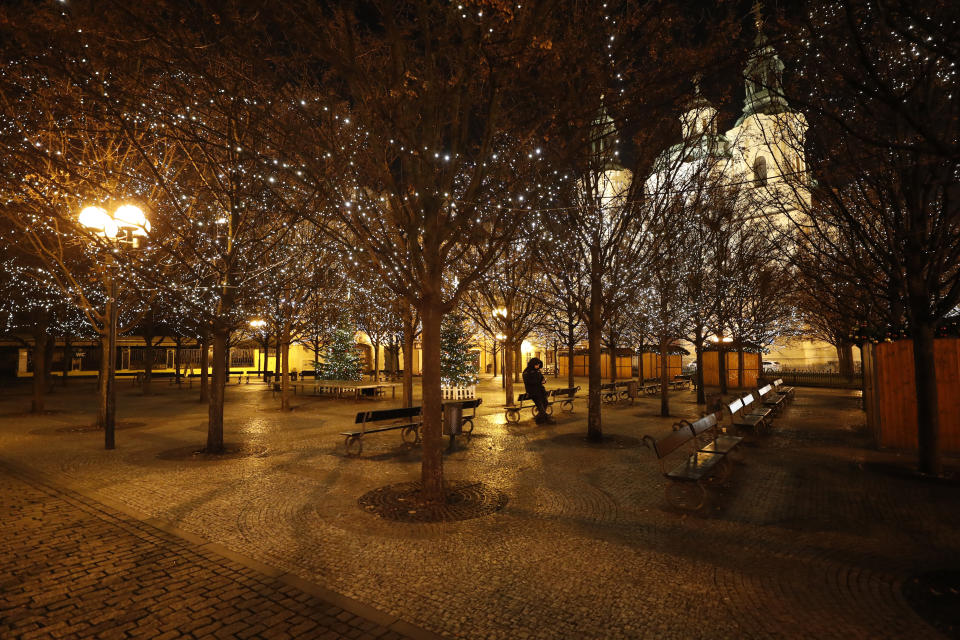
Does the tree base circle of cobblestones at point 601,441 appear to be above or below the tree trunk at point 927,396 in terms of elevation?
below

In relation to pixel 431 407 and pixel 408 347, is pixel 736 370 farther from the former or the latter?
pixel 431 407

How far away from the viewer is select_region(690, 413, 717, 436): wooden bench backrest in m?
6.93

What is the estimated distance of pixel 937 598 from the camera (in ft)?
12.5

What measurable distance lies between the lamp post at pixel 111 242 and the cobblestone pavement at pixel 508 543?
961mm

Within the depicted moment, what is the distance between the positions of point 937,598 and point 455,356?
1742cm

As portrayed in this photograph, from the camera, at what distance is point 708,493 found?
6.72 meters

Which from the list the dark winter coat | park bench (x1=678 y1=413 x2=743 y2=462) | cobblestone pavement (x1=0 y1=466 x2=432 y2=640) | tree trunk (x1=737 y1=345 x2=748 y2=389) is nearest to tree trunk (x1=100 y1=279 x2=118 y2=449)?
cobblestone pavement (x1=0 y1=466 x2=432 y2=640)

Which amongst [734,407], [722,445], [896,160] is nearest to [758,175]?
[896,160]

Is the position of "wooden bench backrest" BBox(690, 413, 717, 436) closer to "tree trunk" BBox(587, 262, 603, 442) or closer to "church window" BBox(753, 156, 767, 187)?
"tree trunk" BBox(587, 262, 603, 442)

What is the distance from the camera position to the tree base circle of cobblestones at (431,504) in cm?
581

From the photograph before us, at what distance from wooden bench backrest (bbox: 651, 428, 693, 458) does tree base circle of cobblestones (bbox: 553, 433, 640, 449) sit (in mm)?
3604

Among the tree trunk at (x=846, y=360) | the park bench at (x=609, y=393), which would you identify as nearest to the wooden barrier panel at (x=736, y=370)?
the tree trunk at (x=846, y=360)

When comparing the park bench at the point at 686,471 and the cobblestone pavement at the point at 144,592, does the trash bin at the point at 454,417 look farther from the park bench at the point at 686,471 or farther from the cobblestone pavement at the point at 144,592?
the cobblestone pavement at the point at 144,592

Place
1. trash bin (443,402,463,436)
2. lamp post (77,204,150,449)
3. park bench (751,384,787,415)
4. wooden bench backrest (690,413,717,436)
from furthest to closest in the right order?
park bench (751,384,787,415) → trash bin (443,402,463,436) → lamp post (77,204,150,449) → wooden bench backrest (690,413,717,436)
